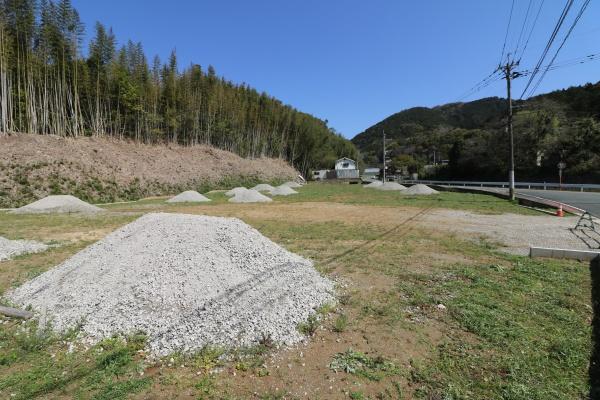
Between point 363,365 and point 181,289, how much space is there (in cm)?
246

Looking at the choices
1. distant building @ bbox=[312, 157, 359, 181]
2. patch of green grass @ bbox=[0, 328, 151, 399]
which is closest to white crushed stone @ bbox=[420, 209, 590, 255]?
patch of green grass @ bbox=[0, 328, 151, 399]

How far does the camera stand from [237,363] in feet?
9.95

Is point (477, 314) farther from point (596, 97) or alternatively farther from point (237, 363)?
point (596, 97)

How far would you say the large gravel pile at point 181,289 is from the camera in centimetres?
351

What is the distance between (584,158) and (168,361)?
117 ft

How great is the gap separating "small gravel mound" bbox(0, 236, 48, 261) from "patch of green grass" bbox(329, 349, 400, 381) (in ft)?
25.4

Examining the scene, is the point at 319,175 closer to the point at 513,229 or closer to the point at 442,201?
the point at 442,201

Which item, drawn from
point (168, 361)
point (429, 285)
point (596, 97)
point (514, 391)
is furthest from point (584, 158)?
point (168, 361)

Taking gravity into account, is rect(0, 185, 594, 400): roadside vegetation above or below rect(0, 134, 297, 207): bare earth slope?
below

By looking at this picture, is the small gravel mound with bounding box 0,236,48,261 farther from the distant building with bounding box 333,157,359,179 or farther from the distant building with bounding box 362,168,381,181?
the distant building with bounding box 362,168,381,181

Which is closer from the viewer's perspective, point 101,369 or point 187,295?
point 101,369

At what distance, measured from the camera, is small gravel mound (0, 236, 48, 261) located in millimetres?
6914

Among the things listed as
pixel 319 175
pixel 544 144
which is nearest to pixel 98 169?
pixel 544 144

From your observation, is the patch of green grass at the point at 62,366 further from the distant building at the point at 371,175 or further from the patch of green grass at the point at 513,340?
the distant building at the point at 371,175
